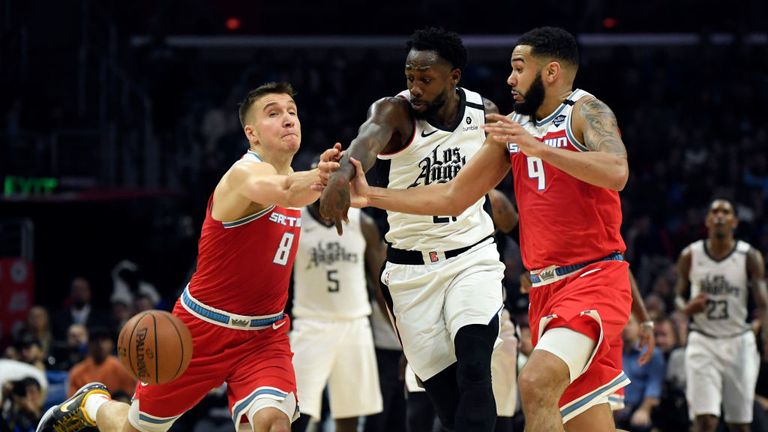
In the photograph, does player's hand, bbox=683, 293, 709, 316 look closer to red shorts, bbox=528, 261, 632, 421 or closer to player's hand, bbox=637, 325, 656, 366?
player's hand, bbox=637, 325, 656, 366

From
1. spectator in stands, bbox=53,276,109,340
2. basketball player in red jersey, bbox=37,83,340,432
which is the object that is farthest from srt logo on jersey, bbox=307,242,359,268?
spectator in stands, bbox=53,276,109,340

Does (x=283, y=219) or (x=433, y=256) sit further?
(x=283, y=219)

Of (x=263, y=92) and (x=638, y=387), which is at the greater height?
(x=263, y=92)

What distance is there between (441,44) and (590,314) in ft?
6.03

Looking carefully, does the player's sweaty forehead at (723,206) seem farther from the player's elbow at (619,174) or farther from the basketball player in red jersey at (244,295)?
the player's elbow at (619,174)

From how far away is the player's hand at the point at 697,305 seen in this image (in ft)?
34.0

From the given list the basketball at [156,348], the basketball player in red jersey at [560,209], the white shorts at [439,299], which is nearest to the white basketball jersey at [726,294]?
the white shorts at [439,299]

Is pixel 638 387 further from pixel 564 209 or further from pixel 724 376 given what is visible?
pixel 564 209

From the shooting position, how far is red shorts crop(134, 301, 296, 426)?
6.38 metres

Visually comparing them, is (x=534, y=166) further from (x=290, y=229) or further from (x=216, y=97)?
(x=216, y=97)

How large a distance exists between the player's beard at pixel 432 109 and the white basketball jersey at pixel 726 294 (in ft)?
16.4

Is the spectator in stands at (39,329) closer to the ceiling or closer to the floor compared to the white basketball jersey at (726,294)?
closer to the floor

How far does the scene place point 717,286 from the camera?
10.4 meters

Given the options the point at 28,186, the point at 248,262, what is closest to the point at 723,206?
the point at 248,262
